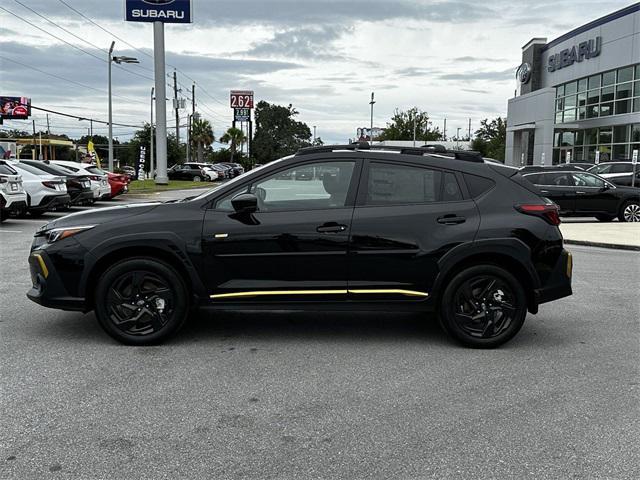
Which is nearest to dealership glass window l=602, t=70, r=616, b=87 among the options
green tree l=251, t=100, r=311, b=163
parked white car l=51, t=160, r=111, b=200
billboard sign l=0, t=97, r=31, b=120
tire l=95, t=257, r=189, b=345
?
parked white car l=51, t=160, r=111, b=200

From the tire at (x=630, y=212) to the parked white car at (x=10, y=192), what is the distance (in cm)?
1596

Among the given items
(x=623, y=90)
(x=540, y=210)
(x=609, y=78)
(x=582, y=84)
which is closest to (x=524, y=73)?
(x=582, y=84)

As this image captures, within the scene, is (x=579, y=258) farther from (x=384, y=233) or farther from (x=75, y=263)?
(x=75, y=263)

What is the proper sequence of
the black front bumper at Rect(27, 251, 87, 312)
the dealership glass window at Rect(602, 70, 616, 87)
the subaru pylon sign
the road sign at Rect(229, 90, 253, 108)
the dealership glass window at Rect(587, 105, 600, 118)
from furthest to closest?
the road sign at Rect(229, 90, 253, 108) → the dealership glass window at Rect(587, 105, 600, 118) → the dealership glass window at Rect(602, 70, 616, 87) → the subaru pylon sign → the black front bumper at Rect(27, 251, 87, 312)

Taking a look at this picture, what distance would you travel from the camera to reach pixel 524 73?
52.7 m

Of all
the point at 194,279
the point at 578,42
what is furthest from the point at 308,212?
the point at 578,42

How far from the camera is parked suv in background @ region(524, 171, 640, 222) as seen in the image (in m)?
17.1

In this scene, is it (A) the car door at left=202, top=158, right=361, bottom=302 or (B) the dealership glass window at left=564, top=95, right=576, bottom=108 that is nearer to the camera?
(A) the car door at left=202, top=158, right=361, bottom=302

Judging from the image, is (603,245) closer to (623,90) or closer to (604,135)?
(623,90)

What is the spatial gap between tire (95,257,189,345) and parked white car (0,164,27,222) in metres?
10.6

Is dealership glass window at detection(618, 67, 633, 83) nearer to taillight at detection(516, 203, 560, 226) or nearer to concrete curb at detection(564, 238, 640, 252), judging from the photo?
concrete curb at detection(564, 238, 640, 252)

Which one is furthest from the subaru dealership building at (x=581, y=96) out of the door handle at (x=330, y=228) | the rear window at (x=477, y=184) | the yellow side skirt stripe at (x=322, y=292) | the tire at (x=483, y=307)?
the door handle at (x=330, y=228)

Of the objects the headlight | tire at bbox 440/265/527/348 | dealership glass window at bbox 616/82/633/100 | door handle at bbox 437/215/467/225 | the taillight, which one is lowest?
tire at bbox 440/265/527/348

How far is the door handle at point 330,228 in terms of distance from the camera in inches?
207
